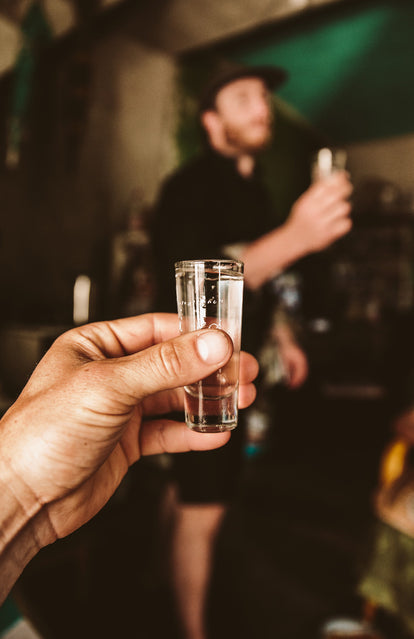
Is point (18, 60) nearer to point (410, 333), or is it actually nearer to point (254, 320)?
point (254, 320)

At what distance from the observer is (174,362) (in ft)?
1.75

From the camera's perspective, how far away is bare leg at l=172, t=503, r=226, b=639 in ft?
4.89

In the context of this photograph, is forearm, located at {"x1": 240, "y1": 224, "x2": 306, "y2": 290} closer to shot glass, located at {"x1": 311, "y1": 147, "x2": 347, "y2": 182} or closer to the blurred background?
shot glass, located at {"x1": 311, "y1": 147, "x2": 347, "y2": 182}

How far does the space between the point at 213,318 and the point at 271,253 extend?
0.47 metres

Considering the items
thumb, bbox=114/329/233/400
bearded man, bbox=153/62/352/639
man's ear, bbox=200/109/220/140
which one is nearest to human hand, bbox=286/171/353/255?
bearded man, bbox=153/62/352/639

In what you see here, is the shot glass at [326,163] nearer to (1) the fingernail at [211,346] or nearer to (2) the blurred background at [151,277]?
(1) the fingernail at [211,346]

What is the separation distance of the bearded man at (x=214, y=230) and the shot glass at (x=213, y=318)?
516 millimetres

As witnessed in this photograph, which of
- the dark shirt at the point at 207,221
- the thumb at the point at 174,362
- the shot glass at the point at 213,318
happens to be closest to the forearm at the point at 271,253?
the dark shirt at the point at 207,221

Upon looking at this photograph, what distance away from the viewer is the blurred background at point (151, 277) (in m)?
1.86

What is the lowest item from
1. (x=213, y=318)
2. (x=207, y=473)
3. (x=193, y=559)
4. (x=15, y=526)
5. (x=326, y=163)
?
(x=193, y=559)

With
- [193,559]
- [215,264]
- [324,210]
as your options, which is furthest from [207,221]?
[193,559]

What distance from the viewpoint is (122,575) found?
1988 mm

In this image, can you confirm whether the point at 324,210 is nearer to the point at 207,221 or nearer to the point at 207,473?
the point at 207,221

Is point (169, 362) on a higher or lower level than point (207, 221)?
lower
